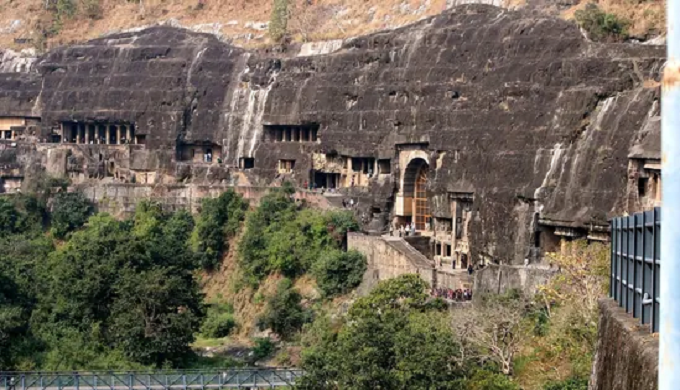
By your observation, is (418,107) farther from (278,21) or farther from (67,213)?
(278,21)

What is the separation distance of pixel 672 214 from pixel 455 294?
3825 cm

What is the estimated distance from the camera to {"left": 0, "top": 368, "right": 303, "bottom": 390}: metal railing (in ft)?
124

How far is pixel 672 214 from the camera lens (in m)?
8.30

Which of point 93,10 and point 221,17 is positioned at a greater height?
point 93,10

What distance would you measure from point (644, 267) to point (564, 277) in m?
20.6

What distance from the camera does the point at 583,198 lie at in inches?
1667

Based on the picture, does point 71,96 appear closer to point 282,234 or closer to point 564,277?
point 282,234

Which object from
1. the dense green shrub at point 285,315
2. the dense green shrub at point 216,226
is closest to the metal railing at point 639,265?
the dense green shrub at point 285,315

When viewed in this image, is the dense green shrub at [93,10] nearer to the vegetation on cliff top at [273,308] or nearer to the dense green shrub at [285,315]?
the vegetation on cliff top at [273,308]

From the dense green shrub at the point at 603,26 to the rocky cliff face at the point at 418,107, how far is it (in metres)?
0.69

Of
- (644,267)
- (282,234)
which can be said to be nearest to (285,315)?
(282,234)

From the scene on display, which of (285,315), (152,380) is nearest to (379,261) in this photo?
(285,315)

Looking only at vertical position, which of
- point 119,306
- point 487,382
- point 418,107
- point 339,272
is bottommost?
point 487,382

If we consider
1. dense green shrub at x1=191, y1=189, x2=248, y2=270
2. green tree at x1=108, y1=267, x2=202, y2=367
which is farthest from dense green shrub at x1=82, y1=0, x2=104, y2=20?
green tree at x1=108, y1=267, x2=202, y2=367
